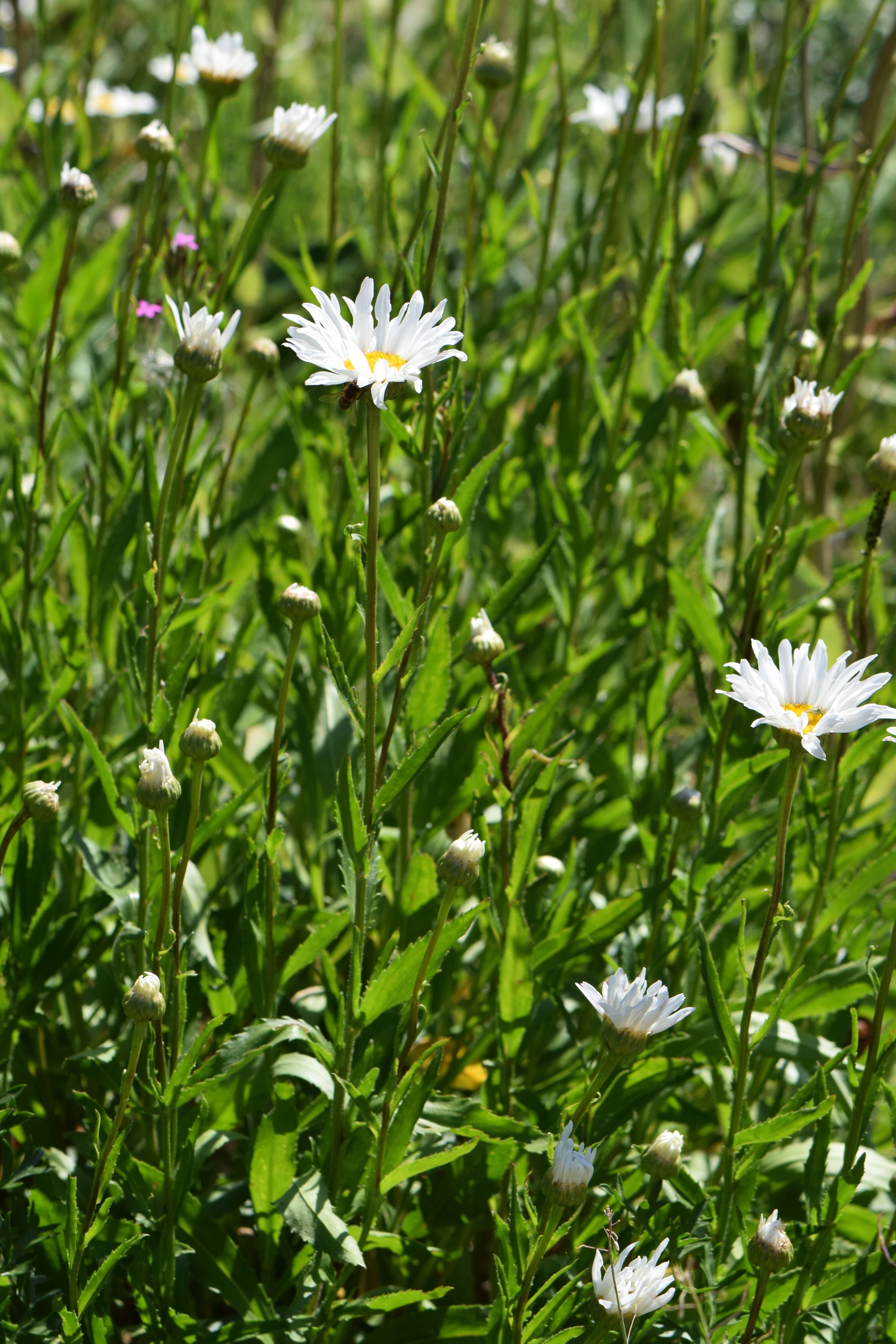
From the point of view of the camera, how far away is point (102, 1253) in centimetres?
112

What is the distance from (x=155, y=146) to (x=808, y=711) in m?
0.88

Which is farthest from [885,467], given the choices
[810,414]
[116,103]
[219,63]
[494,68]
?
[116,103]

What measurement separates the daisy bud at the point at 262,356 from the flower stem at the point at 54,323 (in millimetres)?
207

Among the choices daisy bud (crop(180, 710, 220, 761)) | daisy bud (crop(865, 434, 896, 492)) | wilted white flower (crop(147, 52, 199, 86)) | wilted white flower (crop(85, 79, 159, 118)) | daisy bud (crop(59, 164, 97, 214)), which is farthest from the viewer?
wilted white flower (crop(85, 79, 159, 118))

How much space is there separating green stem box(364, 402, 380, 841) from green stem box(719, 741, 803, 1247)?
0.95ft

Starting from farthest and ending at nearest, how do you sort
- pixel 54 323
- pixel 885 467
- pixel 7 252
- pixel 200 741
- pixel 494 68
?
pixel 494 68
pixel 7 252
pixel 54 323
pixel 885 467
pixel 200 741

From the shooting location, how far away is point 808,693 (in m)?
1.04

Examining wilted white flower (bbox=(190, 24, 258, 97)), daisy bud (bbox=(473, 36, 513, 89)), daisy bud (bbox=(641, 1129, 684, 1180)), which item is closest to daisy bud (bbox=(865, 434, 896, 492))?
daisy bud (bbox=(641, 1129, 684, 1180))

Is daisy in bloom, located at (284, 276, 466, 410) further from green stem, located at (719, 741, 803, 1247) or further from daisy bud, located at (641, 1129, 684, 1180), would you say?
daisy bud, located at (641, 1129, 684, 1180)

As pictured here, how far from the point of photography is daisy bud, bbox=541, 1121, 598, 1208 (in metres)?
0.87

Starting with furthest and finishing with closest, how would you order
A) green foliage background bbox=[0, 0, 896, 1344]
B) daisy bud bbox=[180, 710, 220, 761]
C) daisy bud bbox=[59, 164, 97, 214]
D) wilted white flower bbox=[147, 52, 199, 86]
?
wilted white flower bbox=[147, 52, 199, 86] → daisy bud bbox=[59, 164, 97, 214] → green foliage background bbox=[0, 0, 896, 1344] → daisy bud bbox=[180, 710, 220, 761]

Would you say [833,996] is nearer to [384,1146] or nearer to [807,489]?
[384,1146]

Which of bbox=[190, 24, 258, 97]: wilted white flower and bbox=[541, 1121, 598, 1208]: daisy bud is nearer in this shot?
bbox=[541, 1121, 598, 1208]: daisy bud

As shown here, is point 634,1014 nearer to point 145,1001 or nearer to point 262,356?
point 145,1001
